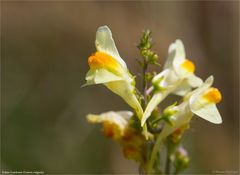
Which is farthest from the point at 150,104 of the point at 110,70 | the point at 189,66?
the point at 189,66

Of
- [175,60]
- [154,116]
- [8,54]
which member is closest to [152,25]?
[8,54]

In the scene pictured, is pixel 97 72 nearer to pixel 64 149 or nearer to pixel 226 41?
pixel 64 149

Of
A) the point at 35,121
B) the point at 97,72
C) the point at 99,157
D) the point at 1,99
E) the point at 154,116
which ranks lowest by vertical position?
the point at 99,157

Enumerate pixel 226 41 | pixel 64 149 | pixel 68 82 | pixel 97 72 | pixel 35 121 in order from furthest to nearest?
pixel 226 41, pixel 68 82, pixel 35 121, pixel 64 149, pixel 97 72

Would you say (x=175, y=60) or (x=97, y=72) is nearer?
(x=97, y=72)

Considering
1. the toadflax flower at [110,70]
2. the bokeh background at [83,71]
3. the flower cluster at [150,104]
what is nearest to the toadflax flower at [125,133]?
the flower cluster at [150,104]

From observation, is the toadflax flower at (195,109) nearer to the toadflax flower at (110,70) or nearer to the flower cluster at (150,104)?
the flower cluster at (150,104)

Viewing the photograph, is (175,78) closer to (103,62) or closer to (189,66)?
(189,66)

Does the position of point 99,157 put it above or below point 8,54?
below
